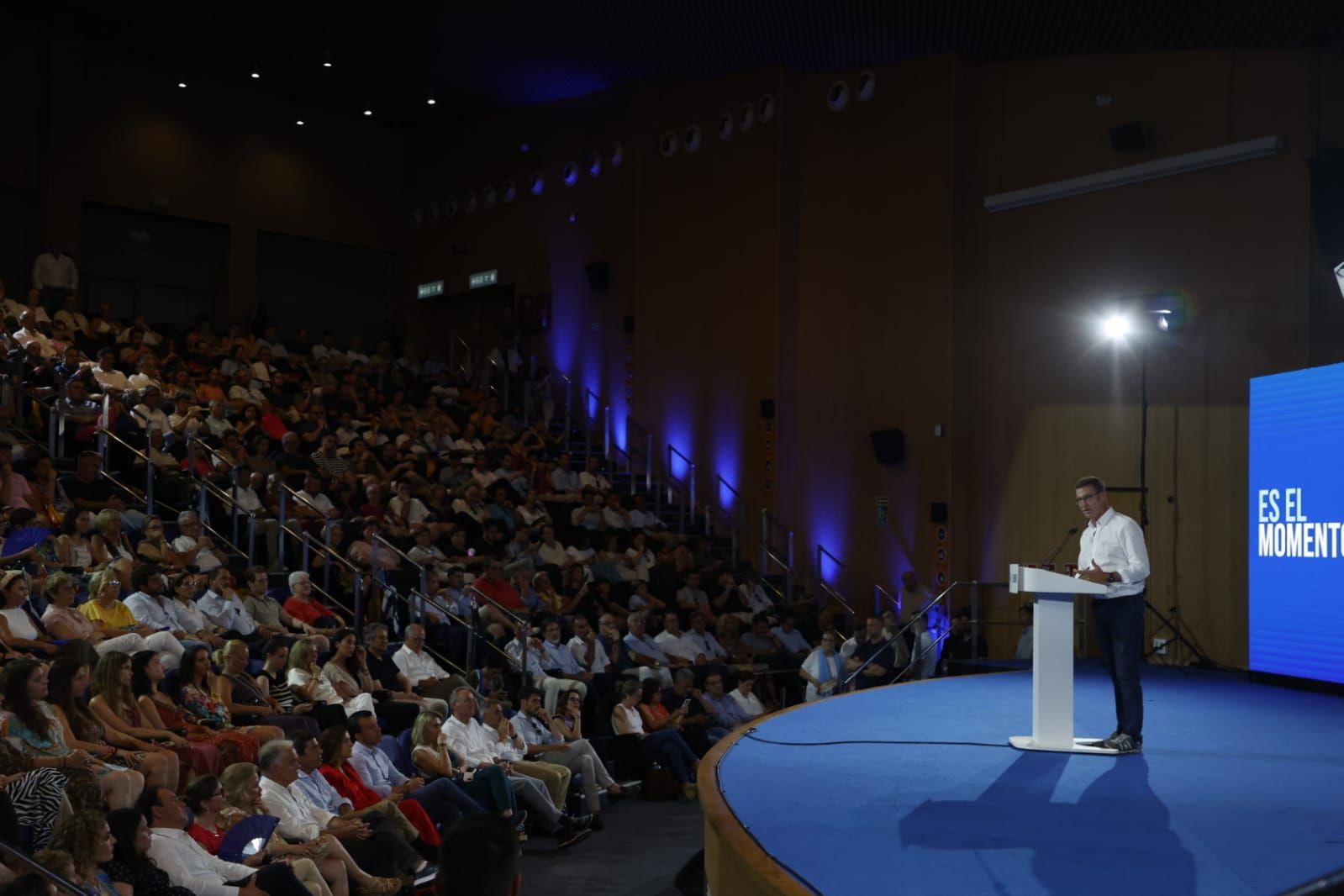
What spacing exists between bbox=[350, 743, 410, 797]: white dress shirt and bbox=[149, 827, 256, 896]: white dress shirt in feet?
5.40

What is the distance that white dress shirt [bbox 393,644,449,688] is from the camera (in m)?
8.73

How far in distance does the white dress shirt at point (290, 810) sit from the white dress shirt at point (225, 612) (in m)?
2.27

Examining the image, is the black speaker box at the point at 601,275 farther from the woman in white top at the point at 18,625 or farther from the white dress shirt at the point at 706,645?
the woman in white top at the point at 18,625

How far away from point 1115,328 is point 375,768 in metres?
8.08

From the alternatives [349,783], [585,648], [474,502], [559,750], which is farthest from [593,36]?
[349,783]

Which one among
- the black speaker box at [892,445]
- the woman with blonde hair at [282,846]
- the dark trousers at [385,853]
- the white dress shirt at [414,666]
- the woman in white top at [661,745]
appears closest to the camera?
the woman with blonde hair at [282,846]

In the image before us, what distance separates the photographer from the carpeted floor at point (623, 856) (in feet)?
22.3

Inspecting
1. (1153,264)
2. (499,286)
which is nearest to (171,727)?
(1153,264)

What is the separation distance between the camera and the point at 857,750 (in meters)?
6.08

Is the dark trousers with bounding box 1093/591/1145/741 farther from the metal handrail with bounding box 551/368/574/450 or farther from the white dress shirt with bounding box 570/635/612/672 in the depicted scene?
the metal handrail with bounding box 551/368/574/450

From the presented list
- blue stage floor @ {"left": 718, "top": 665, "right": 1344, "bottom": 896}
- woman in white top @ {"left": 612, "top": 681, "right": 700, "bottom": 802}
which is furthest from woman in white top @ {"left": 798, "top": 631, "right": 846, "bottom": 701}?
blue stage floor @ {"left": 718, "top": 665, "right": 1344, "bottom": 896}

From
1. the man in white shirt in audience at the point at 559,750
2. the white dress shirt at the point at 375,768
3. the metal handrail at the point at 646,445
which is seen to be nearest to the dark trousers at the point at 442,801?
the white dress shirt at the point at 375,768

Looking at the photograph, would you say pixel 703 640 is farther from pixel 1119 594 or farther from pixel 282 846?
pixel 282 846

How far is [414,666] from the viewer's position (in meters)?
8.78
